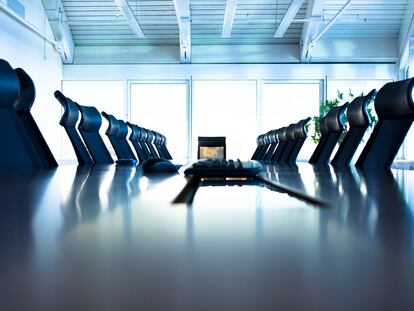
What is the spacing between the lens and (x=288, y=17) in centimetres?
1152

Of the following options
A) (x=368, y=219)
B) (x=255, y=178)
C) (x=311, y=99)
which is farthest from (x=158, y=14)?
(x=368, y=219)

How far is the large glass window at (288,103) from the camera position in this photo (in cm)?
1444

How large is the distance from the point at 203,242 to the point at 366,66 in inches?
588

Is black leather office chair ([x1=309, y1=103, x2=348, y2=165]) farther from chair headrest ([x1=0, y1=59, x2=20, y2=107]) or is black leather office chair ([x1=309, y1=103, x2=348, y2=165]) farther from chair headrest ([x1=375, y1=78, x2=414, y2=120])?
chair headrest ([x1=0, y1=59, x2=20, y2=107])

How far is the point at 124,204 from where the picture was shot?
581mm

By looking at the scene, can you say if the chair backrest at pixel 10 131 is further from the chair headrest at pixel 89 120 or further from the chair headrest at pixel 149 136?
the chair headrest at pixel 149 136

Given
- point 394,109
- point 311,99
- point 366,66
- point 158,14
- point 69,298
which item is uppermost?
point 158,14

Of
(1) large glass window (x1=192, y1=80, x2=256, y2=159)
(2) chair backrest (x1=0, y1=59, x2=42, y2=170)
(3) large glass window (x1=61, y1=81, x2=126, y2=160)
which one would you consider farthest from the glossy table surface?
(3) large glass window (x1=61, y1=81, x2=126, y2=160)

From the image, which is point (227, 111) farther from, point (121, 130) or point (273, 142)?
point (121, 130)

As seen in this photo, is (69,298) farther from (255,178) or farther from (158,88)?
(158,88)

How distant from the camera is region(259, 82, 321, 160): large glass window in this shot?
568 inches

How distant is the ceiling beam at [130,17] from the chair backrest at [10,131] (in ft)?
29.0

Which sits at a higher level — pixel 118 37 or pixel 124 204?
pixel 118 37

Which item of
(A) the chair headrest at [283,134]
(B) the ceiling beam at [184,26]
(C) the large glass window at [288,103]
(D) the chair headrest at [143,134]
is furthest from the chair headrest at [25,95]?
(C) the large glass window at [288,103]
